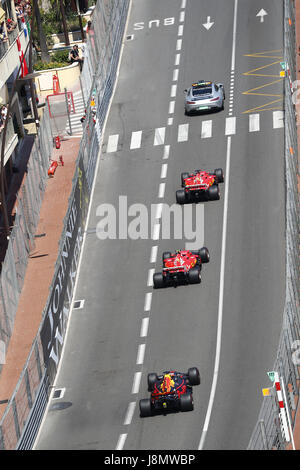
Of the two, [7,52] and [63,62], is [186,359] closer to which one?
[7,52]

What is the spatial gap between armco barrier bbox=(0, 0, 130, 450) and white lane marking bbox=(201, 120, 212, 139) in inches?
215

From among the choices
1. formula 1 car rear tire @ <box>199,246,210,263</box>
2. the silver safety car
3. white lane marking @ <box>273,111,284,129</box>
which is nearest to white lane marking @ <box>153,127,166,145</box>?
the silver safety car

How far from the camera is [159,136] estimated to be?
58719 mm

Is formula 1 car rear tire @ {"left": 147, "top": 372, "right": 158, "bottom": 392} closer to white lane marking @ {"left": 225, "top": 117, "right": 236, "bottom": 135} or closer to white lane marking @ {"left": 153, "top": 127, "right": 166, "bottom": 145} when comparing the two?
white lane marking @ {"left": 225, "top": 117, "right": 236, "bottom": 135}

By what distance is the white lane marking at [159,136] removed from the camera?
58156mm

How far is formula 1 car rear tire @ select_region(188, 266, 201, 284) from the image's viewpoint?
44.1 metres

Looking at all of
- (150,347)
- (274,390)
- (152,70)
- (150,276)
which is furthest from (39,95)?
(274,390)

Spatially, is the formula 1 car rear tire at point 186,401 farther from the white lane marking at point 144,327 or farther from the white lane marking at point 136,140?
the white lane marking at point 136,140

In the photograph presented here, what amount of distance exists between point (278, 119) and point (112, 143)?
8680 mm

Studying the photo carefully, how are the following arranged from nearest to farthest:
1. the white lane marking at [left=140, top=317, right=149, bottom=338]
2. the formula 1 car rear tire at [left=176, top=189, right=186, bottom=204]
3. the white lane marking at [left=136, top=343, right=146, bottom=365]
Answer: the white lane marking at [left=136, top=343, right=146, bottom=365]
the white lane marking at [left=140, top=317, right=149, bottom=338]
the formula 1 car rear tire at [left=176, top=189, right=186, bottom=204]

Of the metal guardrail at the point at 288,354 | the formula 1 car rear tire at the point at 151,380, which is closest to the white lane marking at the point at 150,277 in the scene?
the metal guardrail at the point at 288,354

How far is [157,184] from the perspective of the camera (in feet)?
177

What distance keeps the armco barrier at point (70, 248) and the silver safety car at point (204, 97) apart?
4.99 m
